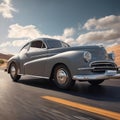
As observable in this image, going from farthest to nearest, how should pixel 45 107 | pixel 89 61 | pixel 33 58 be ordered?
pixel 33 58 → pixel 89 61 → pixel 45 107

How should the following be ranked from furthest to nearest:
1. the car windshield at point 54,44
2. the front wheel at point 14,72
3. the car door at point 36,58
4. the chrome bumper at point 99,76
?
the front wheel at point 14,72
the car windshield at point 54,44
the car door at point 36,58
the chrome bumper at point 99,76

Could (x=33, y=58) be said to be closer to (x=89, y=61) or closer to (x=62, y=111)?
(x=89, y=61)

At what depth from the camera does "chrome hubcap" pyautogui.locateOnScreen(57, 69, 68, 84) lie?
25.0 feet

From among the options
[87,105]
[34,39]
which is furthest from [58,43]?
[87,105]

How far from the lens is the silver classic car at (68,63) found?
7215mm

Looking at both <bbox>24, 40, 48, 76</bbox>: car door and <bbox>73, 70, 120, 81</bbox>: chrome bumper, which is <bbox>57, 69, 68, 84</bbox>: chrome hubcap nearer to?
<bbox>73, 70, 120, 81</bbox>: chrome bumper

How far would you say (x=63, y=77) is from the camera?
769 centimetres

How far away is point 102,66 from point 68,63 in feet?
2.94

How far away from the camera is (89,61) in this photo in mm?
7270

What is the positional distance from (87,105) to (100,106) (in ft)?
0.83

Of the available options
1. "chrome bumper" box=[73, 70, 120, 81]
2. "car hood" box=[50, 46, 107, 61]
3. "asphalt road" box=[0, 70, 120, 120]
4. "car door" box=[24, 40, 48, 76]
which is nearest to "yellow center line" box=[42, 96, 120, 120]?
"asphalt road" box=[0, 70, 120, 120]

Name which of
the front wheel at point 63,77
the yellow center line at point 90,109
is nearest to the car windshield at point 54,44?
the front wheel at point 63,77

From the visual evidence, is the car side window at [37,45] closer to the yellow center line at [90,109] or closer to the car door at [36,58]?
the car door at [36,58]

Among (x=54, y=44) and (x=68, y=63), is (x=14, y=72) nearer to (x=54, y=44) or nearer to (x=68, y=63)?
(x=54, y=44)
